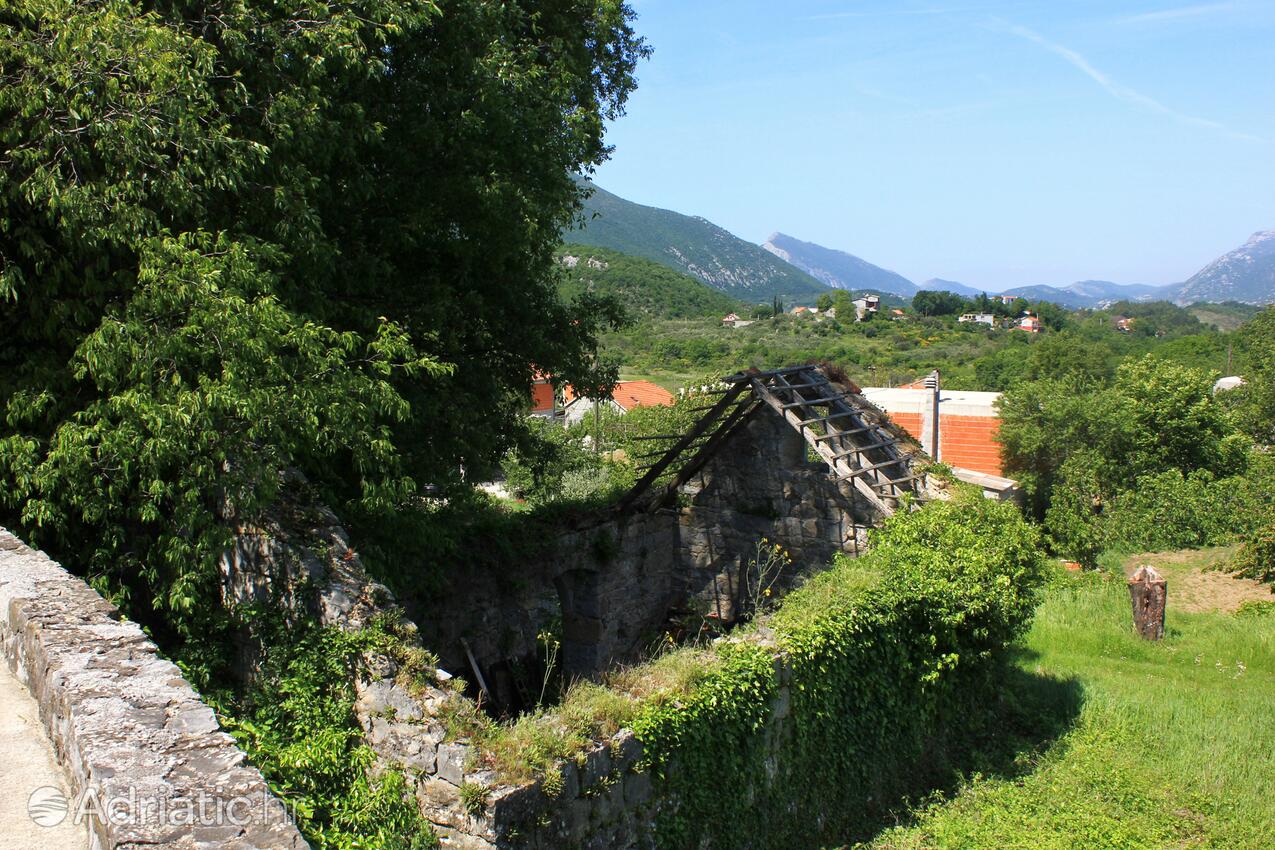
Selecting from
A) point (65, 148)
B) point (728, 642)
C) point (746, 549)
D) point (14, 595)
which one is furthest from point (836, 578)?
point (65, 148)

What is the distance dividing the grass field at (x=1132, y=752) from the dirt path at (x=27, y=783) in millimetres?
7233

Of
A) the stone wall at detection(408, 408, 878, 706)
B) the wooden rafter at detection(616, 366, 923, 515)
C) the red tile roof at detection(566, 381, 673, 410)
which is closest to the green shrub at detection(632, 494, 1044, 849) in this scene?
the wooden rafter at detection(616, 366, 923, 515)

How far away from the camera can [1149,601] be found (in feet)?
46.8

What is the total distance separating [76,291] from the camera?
7457 mm

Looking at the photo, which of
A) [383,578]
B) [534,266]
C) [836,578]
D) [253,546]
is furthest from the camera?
[534,266]

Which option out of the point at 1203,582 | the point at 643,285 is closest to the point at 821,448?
the point at 1203,582

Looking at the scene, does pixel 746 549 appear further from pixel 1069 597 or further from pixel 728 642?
pixel 728 642

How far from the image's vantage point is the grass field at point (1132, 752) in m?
8.95

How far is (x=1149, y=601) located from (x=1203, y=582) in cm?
629

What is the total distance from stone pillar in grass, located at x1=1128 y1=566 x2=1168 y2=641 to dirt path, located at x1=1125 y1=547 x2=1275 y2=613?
336cm

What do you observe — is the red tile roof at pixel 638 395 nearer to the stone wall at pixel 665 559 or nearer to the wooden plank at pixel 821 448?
the stone wall at pixel 665 559

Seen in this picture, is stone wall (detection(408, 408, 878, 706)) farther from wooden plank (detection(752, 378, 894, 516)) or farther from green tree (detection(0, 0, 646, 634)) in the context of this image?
green tree (detection(0, 0, 646, 634))

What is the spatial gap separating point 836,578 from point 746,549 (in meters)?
5.42

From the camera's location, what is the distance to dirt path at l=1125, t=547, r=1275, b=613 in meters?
17.5
